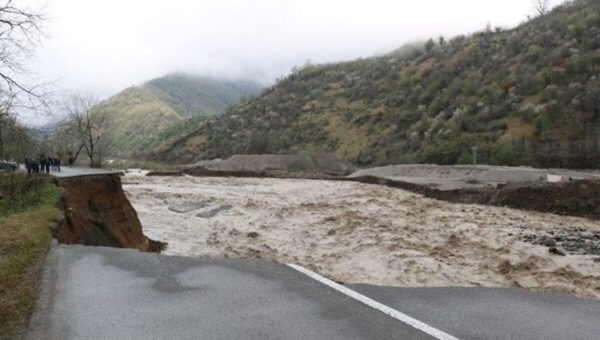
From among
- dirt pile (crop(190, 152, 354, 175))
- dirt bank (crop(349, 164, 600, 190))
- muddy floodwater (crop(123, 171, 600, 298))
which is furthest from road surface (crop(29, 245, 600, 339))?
dirt pile (crop(190, 152, 354, 175))

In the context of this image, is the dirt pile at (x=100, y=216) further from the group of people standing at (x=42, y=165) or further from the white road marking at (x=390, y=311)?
the group of people standing at (x=42, y=165)

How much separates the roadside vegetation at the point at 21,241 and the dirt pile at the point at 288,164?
3631 centimetres

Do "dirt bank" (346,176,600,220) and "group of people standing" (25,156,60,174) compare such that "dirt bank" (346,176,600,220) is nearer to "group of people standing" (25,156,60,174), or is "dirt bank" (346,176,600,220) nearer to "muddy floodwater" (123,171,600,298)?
"muddy floodwater" (123,171,600,298)

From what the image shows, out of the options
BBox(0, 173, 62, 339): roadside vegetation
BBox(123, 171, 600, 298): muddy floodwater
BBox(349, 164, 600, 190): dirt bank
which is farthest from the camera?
BBox(349, 164, 600, 190): dirt bank

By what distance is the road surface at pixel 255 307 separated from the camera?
15.4ft

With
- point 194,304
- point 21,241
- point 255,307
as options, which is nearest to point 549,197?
point 255,307

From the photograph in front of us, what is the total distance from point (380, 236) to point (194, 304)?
10382 mm

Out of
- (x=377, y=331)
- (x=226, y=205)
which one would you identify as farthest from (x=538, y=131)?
(x=377, y=331)

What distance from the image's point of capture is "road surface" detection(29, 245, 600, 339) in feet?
15.4

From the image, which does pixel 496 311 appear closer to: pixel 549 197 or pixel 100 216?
pixel 100 216

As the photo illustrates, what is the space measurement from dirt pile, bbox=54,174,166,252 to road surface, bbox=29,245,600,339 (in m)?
5.08

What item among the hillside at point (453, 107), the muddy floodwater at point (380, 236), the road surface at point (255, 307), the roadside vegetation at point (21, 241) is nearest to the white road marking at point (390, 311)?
the road surface at point (255, 307)

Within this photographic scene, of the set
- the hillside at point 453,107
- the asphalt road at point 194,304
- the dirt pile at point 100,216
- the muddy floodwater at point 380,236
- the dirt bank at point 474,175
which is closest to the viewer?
the asphalt road at point 194,304

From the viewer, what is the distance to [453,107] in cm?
5066
